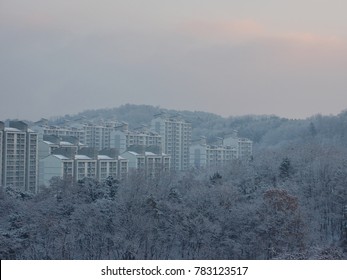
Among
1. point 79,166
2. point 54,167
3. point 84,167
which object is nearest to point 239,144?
point 84,167

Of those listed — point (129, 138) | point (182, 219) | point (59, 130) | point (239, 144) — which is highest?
point (59, 130)

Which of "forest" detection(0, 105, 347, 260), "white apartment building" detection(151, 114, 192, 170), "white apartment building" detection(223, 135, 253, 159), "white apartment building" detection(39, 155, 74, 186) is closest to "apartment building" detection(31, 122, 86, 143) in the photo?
"white apartment building" detection(151, 114, 192, 170)

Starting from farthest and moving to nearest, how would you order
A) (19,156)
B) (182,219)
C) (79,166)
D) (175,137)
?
1. (175,137)
2. (79,166)
3. (19,156)
4. (182,219)

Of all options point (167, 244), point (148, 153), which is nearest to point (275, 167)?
point (167, 244)

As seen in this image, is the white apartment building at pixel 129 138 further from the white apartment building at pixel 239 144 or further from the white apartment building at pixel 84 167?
the white apartment building at pixel 84 167

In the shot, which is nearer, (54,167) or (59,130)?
(54,167)

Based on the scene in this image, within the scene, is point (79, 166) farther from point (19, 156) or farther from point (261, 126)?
point (261, 126)
